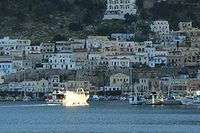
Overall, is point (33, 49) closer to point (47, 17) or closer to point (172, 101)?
point (47, 17)

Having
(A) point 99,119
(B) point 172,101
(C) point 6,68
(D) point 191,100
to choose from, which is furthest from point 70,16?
(A) point 99,119

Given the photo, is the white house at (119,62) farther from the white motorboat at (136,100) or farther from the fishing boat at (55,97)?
the white motorboat at (136,100)

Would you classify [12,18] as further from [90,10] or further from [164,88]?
[164,88]

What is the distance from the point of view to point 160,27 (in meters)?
166

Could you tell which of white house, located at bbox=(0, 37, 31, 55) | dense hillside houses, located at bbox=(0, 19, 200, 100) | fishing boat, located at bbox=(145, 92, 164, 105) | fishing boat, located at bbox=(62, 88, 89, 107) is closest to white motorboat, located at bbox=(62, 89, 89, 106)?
fishing boat, located at bbox=(62, 88, 89, 107)

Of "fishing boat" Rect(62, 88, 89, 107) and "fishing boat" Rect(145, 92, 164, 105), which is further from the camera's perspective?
"fishing boat" Rect(62, 88, 89, 107)

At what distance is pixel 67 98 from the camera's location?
134m

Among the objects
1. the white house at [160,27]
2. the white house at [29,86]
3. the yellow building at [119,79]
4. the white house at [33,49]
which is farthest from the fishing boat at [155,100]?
the white house at [160,27]

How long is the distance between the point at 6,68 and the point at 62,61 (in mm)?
6101

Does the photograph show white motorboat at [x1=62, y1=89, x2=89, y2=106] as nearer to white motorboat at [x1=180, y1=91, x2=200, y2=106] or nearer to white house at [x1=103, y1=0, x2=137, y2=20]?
white motorboat at [x1=180, y1=91, x2=200, y2=106]

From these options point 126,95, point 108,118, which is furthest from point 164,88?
point 108,118

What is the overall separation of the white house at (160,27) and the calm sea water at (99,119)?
113 feet

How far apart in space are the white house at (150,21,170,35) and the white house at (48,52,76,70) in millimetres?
12128

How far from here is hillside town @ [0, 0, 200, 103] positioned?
491 feet
